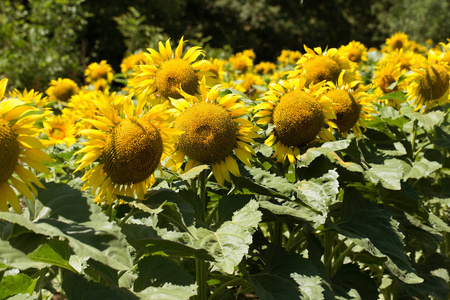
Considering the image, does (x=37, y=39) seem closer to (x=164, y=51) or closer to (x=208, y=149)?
(x=164, y=51)

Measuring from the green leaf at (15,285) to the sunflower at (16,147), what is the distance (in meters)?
0.50

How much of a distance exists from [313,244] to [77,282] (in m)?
1.11

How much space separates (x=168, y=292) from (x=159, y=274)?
0.12m

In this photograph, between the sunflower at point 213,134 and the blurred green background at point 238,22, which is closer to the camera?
the sunflower at point 213,134

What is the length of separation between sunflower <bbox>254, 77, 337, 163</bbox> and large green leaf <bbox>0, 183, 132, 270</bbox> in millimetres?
1082

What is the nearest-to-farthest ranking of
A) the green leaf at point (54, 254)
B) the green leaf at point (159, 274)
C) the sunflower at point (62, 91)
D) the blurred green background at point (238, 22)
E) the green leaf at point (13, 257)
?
1. the green leaf at point (13, 257)
2. the green leaf at point (54, 254)
3. the green leaf at point (159, 274)
4. the sunflower at point (62, 91)
5. the blurred green background at point (238, 22)

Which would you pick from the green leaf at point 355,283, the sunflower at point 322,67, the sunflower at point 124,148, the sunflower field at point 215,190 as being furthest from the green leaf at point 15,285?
the sunflower at point 322,67

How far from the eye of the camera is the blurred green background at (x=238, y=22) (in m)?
8.92

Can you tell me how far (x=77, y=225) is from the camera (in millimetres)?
1294

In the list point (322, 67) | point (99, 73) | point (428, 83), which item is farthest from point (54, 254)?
point (99, 73)

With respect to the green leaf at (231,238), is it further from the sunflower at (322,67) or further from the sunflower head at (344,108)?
the sunflower at (322,67)

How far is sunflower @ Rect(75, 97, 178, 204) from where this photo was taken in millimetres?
1622

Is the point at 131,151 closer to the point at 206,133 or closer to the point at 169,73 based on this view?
the point at 206,133

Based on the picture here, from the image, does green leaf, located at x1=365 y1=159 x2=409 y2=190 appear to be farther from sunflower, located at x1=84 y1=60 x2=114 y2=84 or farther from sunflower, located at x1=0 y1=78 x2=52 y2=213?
sunflower, located at x1=84 y1=60 x2=114 y2=84
